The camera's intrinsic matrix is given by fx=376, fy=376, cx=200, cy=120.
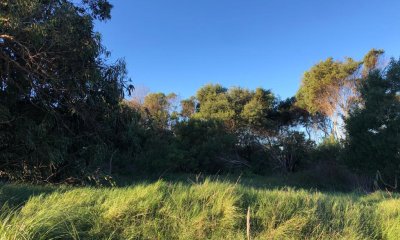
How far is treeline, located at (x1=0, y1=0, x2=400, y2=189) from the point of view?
33.4 feet

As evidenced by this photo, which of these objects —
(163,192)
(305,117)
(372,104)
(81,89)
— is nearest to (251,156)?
(305,117)

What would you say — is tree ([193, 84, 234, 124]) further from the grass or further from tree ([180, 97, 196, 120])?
the grass

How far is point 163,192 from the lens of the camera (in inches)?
231

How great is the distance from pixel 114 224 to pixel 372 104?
21.0 metres

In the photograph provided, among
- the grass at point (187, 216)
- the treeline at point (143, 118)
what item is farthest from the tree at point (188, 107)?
the grass at point (187, 216)

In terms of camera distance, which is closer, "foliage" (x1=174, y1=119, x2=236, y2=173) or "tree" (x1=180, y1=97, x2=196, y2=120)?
"foliage" (x1=174, y1=119, x2=236, y2=173)

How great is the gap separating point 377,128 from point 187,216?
20173 millimetres

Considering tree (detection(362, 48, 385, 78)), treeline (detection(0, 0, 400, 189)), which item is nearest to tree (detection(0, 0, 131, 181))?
treeline (detection(0, 0, 400, 189))

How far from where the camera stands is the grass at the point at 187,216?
4.38 metres

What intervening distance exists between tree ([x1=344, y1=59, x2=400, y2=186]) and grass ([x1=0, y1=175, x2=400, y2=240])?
16.1 meters

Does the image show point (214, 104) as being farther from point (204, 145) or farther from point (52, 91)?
point (52, 91)

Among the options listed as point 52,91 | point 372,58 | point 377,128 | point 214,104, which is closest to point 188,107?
point 214,104

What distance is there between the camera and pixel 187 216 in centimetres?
514

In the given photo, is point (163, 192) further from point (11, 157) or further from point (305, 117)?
point (305, 117)
